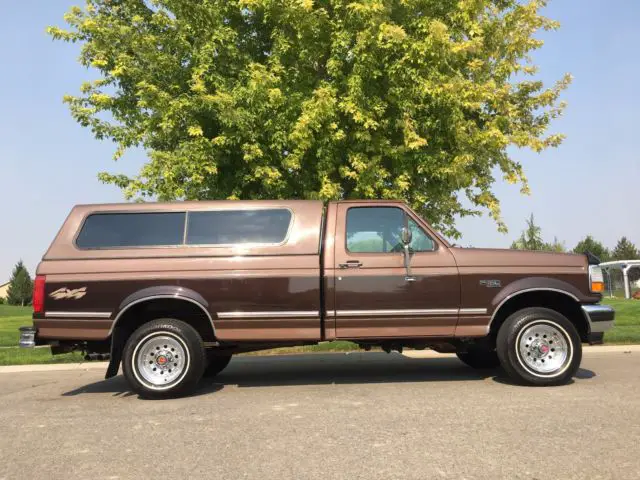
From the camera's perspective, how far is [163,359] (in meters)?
5.91

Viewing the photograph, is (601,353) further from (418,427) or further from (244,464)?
(244,464)

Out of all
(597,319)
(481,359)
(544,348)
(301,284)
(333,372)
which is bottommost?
(333,372)

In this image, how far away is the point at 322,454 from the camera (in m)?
3.71

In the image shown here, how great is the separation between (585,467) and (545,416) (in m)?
1.26

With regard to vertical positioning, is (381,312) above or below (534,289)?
below

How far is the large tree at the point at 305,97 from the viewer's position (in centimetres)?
917

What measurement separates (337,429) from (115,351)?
116 inches

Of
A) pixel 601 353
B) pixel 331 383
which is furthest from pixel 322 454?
pixel 601 353

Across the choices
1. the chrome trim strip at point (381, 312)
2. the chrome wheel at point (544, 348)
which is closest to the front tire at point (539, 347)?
the chrome wheel at point (544, 348)

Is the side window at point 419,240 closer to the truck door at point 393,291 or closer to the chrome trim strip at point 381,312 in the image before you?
the truck door at point 393,291

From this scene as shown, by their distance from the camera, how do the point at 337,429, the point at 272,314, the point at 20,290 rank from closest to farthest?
the point at 337,429
the point at 272,314
the point at 20,290

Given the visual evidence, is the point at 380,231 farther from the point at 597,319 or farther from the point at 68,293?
the point at 68,293

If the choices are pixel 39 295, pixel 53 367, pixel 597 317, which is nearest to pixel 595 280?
pixel 597 317

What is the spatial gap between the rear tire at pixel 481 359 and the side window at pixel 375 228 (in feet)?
6.96
